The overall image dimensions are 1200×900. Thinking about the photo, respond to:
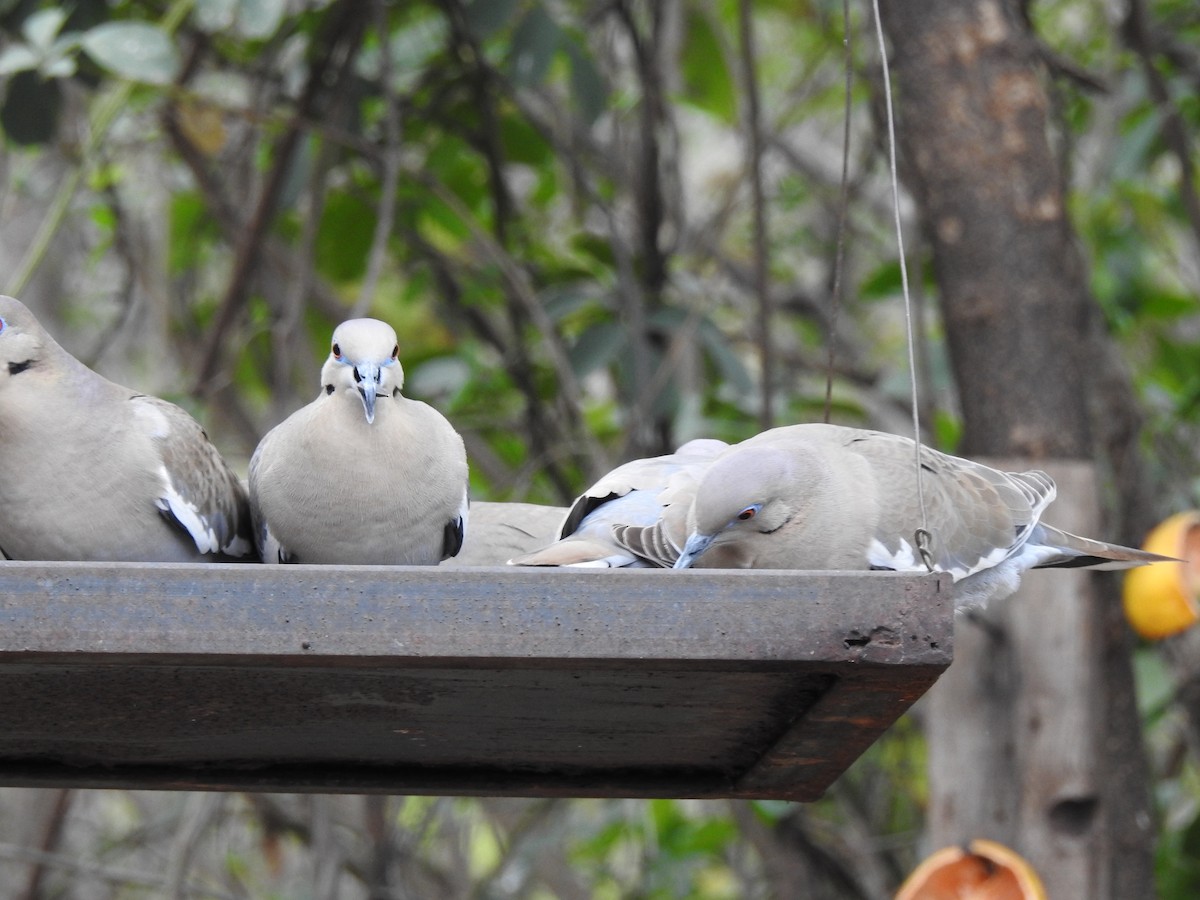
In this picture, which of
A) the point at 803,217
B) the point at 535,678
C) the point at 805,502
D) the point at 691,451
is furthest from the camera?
the point at 803,217

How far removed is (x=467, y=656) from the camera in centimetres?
145

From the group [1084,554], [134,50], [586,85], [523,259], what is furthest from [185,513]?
[523,259]

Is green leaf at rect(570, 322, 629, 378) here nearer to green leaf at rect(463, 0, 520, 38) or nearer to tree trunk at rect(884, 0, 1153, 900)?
green leaf at rect(463, 0, 520, 38)

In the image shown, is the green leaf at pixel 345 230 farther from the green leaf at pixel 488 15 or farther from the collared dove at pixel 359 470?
the collared dove at pixel 359 470

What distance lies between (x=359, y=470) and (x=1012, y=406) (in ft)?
5.64

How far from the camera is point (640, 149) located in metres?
4.53

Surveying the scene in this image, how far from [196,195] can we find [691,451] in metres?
2.98

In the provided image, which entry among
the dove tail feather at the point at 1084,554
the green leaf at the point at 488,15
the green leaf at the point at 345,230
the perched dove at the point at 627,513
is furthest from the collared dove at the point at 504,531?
the green leaf at the point at 345,230

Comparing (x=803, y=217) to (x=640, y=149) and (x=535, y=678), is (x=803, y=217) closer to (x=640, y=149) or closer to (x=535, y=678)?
(x=640, y=149)

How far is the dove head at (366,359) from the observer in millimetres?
1930

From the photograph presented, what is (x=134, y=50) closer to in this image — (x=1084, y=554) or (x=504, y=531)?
(x=504, y=531)

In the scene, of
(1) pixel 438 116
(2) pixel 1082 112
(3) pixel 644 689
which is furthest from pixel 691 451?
(2) pixel 1082 112

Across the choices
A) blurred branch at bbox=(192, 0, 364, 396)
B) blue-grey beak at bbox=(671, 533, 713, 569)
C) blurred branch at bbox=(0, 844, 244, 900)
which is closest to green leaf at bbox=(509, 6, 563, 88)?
blurred branch at bbox=(192, 0, 364, 396)

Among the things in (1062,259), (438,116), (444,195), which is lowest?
(1062,259)
